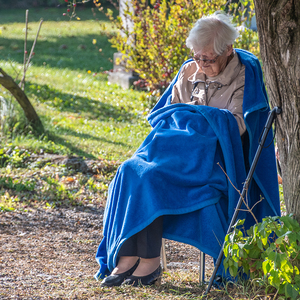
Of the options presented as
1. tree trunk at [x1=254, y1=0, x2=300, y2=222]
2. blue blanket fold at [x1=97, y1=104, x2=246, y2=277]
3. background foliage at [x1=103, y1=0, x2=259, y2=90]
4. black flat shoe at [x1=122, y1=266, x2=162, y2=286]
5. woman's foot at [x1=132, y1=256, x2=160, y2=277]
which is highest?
background foliage at [x1=103, y1=0, x2=259, y2=90]

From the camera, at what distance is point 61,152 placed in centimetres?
564

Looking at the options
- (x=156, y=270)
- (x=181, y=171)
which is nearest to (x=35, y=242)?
(x=156, y=270)

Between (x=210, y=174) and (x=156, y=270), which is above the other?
(x=210, y=174)

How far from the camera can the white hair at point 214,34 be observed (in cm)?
277

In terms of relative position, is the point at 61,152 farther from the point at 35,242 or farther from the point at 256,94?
the point at 256,94

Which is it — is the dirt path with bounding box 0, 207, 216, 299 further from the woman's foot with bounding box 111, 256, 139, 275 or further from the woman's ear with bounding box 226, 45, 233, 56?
the woman's ear with bounding box 226, 45, 233, 56

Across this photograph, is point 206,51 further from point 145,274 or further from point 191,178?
point 145,274

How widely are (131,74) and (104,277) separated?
23.0 feet

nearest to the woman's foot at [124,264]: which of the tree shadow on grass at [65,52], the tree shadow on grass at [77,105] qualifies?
the tree shadow on grass at [77,105]

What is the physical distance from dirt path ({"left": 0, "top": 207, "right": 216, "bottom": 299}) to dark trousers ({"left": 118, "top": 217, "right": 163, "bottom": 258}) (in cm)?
23

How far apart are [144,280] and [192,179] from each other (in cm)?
64

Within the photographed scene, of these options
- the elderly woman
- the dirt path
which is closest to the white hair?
the elderly woman

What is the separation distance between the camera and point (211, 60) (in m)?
2.83

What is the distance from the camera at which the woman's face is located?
2809 mm
